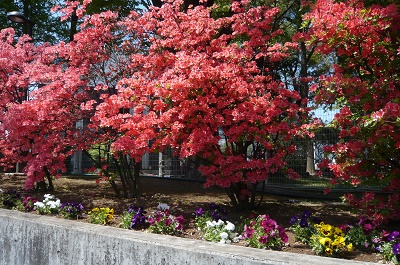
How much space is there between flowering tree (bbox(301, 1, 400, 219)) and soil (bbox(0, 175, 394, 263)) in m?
0.78

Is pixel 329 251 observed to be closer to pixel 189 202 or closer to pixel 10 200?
pixel 189 202

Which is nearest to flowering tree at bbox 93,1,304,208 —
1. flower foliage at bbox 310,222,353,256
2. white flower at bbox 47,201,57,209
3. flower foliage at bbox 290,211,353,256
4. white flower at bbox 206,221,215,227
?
white flower at bbox 206,221,215,227

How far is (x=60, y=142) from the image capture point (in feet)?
24.0

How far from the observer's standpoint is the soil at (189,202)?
219 inches

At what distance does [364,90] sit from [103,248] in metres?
3.30

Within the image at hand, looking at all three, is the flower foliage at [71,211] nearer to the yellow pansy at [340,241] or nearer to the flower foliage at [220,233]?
the flower foliage at [220,233]

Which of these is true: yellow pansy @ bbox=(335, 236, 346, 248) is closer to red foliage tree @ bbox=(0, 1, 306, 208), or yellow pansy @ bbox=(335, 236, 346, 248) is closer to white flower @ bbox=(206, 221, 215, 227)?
white flower @ bbox=(206, 221, 215, 227)

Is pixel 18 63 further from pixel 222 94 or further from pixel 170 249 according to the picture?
pixel 170 249

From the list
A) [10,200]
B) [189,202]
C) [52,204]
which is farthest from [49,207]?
[189,202]

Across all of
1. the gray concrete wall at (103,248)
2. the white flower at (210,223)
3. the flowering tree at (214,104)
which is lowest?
the gray concrete wall at (103,248)

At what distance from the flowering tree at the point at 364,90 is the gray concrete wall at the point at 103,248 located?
1803 millimetres

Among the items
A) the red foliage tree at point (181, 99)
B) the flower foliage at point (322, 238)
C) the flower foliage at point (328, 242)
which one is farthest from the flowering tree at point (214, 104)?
the flower foliage at point (328, 242)

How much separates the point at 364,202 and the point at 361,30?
1.93m

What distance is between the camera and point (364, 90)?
4.55 metres
